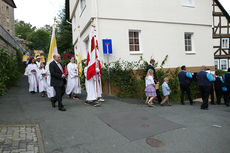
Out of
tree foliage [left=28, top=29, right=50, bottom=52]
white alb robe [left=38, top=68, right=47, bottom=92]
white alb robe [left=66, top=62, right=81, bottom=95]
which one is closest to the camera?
white alb robe [left=66, top=62, right=81, bottom=95]

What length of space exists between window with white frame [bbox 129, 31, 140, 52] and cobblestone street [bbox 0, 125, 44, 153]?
28.5ft

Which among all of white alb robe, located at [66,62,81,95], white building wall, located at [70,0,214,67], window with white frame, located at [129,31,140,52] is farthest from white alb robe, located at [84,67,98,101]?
window with white frame, located at [129,31,140,52]

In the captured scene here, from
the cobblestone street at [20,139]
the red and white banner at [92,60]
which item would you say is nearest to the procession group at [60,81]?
the red and white banner at [92,60]

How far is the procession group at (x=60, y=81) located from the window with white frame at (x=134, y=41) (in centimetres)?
465

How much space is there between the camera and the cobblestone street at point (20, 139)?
384 cm

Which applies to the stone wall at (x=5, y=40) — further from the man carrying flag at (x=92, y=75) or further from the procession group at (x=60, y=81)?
the man carrying flag at (x=92, y=75)

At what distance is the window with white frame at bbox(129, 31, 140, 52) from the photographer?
1254 centimetres

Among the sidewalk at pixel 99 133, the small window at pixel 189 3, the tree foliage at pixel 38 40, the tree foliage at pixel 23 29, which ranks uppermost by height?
the tree foliage at pixel 23 29

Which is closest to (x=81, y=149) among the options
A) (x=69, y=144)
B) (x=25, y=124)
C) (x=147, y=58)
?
(x=69, y=144)

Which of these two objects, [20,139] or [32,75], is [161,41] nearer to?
[32,75]

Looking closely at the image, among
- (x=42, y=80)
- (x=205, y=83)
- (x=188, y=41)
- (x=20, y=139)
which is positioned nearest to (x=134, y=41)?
(x=188, y=41)

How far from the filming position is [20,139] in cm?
433

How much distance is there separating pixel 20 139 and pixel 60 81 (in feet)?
9.52

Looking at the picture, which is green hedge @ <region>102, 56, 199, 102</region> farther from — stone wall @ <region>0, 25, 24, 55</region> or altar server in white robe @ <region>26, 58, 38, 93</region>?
stone wall @ <region>0, 25, 24, 55</region>
